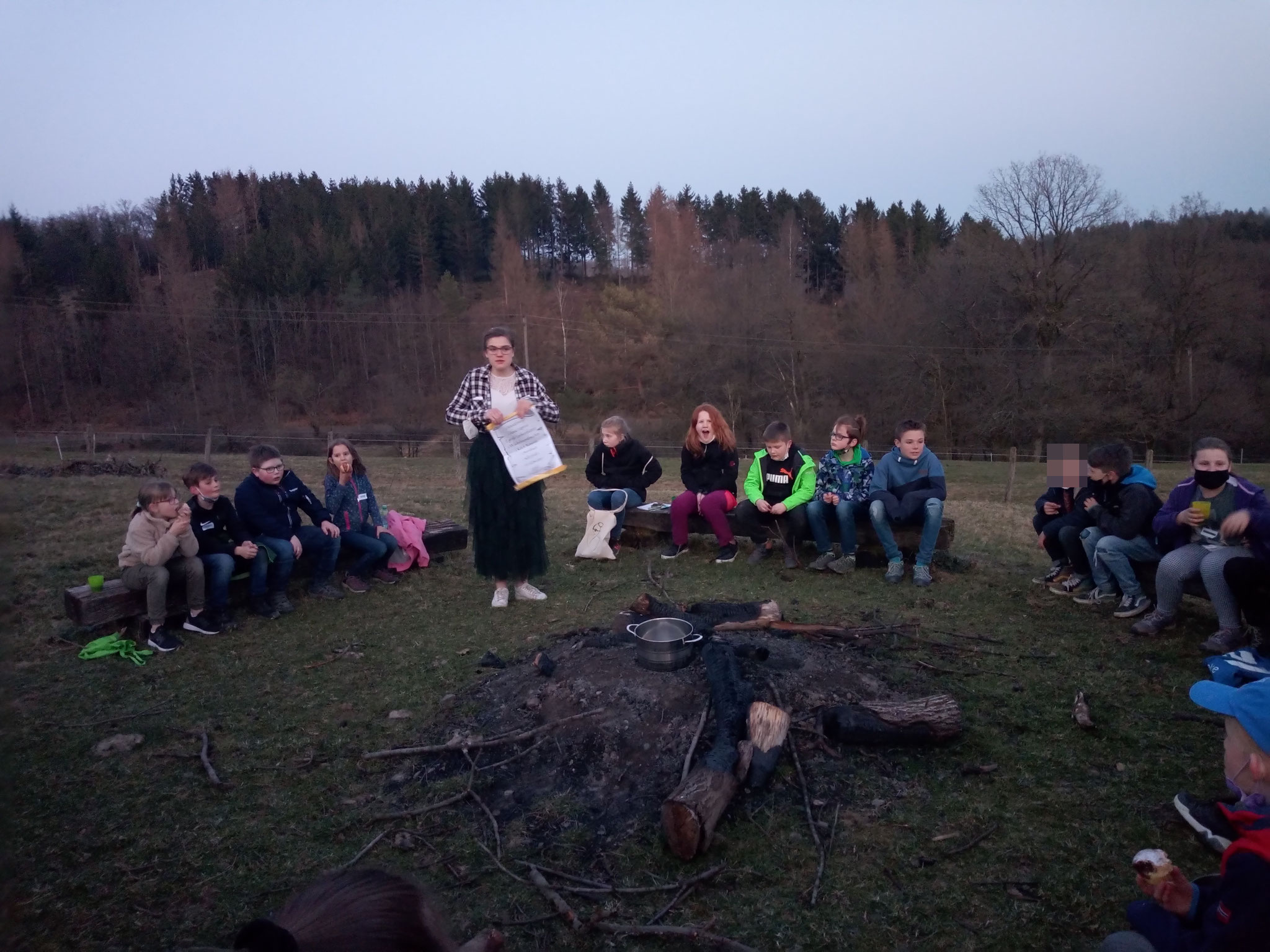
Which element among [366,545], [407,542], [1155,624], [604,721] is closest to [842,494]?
[1155,624]

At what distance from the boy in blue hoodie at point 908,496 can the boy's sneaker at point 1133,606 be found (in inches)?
57.5

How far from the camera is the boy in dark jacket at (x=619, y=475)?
8.30m

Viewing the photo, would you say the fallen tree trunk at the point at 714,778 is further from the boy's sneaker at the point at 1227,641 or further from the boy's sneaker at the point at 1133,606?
the boy's sneaker at the point at 1133,606

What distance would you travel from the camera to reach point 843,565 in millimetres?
7230

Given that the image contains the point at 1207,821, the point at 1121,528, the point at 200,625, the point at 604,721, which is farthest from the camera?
the point at 200,625

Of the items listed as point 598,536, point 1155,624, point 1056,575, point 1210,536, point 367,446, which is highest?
point 1210,536

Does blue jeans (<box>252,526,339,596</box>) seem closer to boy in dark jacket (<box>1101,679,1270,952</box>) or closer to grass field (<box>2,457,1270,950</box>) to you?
grass field (<box>2,457,1270,950</box>)

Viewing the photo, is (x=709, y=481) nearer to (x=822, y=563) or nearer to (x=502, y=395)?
(x=822, y=563)

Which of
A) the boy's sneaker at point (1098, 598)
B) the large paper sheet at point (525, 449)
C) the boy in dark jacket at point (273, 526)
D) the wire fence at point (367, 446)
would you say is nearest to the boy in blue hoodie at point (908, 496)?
the boy's sneaker at point (1098, 598)

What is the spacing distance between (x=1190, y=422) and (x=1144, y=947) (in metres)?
31.3

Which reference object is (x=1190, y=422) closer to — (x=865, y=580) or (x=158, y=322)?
(x=865, y=580)

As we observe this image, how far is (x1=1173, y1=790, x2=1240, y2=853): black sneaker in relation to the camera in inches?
116

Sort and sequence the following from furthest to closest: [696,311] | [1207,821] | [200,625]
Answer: [696,311], [200,625], [1207,821]

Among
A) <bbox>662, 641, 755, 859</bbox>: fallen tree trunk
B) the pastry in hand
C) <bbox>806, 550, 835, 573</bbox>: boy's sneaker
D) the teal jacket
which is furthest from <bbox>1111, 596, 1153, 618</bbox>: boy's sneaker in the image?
the pastry in hand
